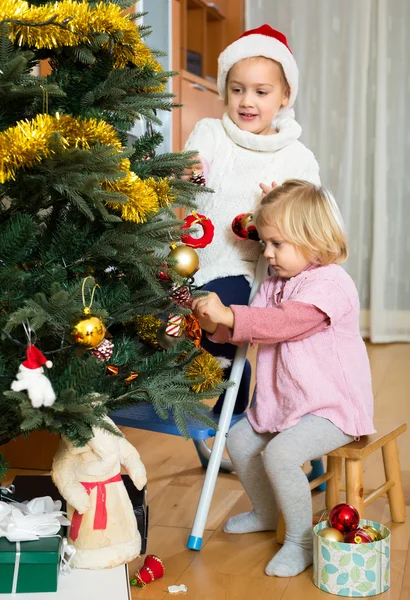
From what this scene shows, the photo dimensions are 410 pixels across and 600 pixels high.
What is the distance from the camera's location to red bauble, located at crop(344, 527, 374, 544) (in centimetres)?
156

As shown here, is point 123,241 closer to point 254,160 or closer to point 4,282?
point 4,282

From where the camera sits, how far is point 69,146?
1.27m

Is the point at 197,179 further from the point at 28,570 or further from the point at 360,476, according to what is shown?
the point at 28,570

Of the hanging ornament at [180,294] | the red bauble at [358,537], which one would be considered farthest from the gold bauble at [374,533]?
the hanging ornament at [180,294]

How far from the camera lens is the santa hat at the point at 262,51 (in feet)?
6.49

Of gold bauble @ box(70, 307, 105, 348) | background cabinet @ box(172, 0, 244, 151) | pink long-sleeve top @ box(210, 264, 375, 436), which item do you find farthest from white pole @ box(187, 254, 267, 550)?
background cabinet @ box(172, 0, 244, 151)

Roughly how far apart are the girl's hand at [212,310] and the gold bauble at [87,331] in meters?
0.53

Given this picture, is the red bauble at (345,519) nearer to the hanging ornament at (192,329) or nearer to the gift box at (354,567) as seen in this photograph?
the gift box at (354,567)

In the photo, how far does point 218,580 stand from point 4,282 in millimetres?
751

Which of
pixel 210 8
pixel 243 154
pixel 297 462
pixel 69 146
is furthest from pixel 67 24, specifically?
pixel 210 8

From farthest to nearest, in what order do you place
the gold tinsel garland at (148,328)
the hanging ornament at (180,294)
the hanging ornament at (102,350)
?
the gold tinsel garland at (148,328) → the hanging ornament at (180,294) → the hanging ornament at (102,350)

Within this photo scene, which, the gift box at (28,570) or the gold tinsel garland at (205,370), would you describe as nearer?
the gift box at (28,570)

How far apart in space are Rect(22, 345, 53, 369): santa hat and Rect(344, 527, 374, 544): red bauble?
720 mm

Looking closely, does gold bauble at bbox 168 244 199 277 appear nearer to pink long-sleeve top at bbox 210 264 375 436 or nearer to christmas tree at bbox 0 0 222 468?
christmas tree at bbox 0 0 222 468
